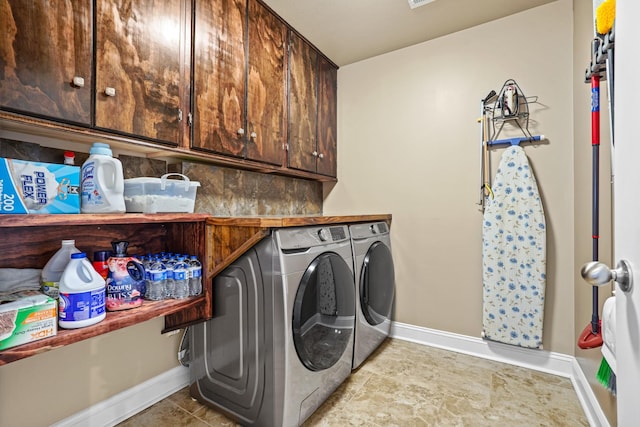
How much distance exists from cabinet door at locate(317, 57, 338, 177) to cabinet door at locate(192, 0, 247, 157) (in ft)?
3.02

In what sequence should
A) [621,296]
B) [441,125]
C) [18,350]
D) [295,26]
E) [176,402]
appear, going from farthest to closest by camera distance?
1. [441,125]
2. [295,26]
3. [176,402]
4. [18,350]
5. [621,296]

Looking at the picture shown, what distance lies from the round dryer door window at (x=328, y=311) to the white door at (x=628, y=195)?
1119 mm

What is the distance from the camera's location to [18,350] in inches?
36.5

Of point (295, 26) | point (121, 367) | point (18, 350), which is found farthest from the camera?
point (295, 26)

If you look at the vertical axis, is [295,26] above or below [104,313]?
above

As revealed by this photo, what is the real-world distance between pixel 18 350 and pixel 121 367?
29.1 inches

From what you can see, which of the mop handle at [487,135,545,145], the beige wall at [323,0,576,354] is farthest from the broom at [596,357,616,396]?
the mop handle at [487,135,545,145]

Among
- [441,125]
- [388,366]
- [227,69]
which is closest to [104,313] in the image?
[227,69]

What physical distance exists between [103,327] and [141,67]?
1.10m

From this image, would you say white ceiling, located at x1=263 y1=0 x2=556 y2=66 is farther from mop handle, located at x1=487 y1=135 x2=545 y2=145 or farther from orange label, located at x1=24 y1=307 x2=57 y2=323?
orange label, located at x1=24 y1=307 x2=57 y2=323

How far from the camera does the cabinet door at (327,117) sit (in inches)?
104

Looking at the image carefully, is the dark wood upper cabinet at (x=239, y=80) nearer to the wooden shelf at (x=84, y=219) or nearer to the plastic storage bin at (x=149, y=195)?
the plastic storage bin at (x=149, y=195)

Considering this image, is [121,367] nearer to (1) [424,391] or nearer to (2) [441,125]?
(1) [424,391]

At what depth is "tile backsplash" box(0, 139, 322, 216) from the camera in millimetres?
1286
